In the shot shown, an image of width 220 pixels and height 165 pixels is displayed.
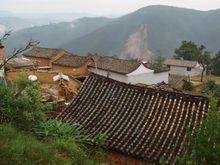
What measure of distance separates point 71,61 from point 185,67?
32.6 m

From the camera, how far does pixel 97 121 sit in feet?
46.3

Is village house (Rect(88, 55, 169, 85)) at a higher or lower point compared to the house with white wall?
higher

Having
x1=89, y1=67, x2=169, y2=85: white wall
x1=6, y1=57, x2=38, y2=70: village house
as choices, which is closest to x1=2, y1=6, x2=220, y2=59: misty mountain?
x1=89, y1=67, x2=169, y2=85: white wall

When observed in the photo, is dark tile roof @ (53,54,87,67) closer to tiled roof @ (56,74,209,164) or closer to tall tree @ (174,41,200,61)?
tiled roof @ (56,74,209,164)

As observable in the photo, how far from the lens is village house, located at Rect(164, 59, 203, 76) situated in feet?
242

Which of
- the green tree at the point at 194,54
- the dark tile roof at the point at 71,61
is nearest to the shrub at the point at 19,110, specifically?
the dark tile roof at the point at 71,61

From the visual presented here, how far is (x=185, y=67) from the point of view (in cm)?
7425

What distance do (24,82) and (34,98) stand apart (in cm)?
443

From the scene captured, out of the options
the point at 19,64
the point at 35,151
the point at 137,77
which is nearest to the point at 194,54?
the point at 137,77

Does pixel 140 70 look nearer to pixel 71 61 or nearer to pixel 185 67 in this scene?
pixel 71 61

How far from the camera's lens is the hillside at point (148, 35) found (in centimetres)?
14625

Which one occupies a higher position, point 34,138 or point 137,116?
point 137,116

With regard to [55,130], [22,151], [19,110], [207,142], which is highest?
[207,142]

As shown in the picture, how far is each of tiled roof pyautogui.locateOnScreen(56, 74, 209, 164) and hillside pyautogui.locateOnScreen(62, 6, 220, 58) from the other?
411ft
